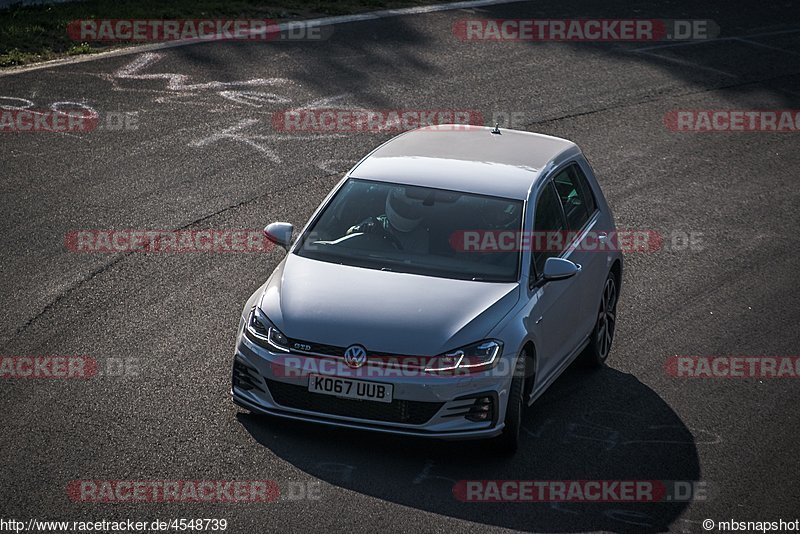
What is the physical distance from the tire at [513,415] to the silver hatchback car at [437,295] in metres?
0.01

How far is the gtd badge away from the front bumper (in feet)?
0.27

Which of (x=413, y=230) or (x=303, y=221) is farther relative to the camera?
(x=303, y=221)

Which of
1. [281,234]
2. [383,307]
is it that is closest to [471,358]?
[383,307]

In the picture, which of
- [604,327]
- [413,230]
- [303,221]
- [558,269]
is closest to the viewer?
[558,269]

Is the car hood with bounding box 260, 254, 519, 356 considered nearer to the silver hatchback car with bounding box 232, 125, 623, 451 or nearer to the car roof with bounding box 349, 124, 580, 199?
the silver hatchback car with bounding box 232, 125, 623, 451

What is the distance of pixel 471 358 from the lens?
25.3 feet

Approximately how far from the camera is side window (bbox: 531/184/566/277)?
8781 mm

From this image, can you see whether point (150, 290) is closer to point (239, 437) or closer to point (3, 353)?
point (3, 353)

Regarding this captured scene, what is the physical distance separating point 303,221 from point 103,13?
7.92 meters

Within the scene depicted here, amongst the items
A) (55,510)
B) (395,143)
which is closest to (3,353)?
(55,510)

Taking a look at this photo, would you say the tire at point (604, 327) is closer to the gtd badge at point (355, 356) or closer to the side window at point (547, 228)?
the side window at point (547, 228)

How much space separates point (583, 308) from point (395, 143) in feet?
6.48

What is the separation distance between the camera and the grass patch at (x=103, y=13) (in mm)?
17797

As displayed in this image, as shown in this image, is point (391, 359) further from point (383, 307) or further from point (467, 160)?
point (467, 160)
